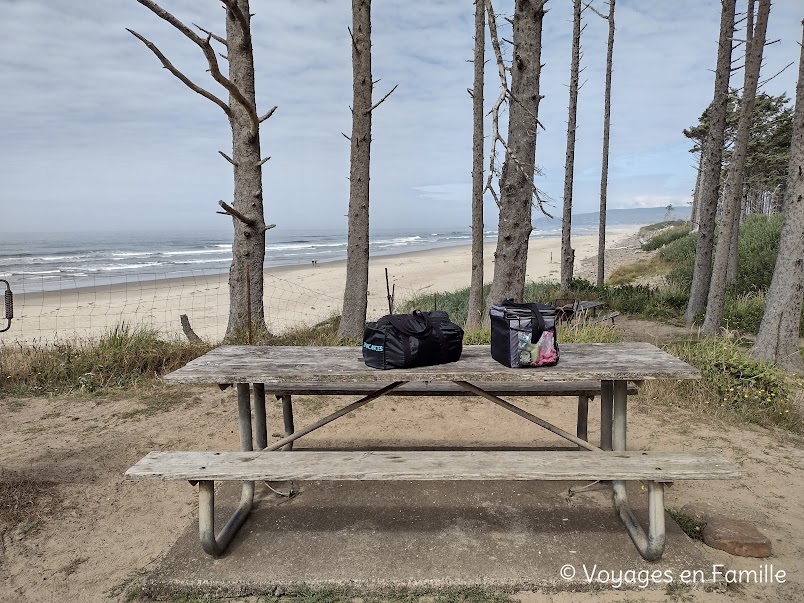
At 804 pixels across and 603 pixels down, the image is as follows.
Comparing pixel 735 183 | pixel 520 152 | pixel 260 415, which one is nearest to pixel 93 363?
pixel 260 415

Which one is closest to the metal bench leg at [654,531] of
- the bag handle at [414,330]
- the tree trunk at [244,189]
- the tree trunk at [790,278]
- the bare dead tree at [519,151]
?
the bag handle at [414,330]

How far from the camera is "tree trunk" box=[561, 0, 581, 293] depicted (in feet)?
48.9

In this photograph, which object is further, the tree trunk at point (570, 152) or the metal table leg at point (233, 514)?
the tree trunk at point (570, 152)

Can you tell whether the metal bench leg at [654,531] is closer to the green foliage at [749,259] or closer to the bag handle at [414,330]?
the bag handle at [414,330]

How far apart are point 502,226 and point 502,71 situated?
116 inches

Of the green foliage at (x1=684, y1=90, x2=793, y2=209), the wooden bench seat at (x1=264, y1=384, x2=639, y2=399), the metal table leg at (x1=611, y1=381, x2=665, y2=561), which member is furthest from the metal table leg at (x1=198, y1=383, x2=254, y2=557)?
the green foliage at (x1=684, y1=90, x2=793, y2=209)

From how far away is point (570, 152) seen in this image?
1548 cm

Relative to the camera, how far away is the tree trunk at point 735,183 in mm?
9258

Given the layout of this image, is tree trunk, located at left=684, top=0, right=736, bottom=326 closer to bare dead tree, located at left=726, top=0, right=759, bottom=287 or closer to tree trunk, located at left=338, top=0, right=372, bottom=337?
bare dead tree, located at left=726, top=0, right=759, bottom=287

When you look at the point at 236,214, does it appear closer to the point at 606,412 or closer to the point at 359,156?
the point at 359,156

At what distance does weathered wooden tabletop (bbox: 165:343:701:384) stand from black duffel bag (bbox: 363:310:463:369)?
0.18 ft

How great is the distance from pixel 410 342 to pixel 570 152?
14116 mm

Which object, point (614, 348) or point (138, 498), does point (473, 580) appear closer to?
point (614, 348)

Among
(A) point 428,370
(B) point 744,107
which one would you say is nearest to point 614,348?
(A) point 428,370
